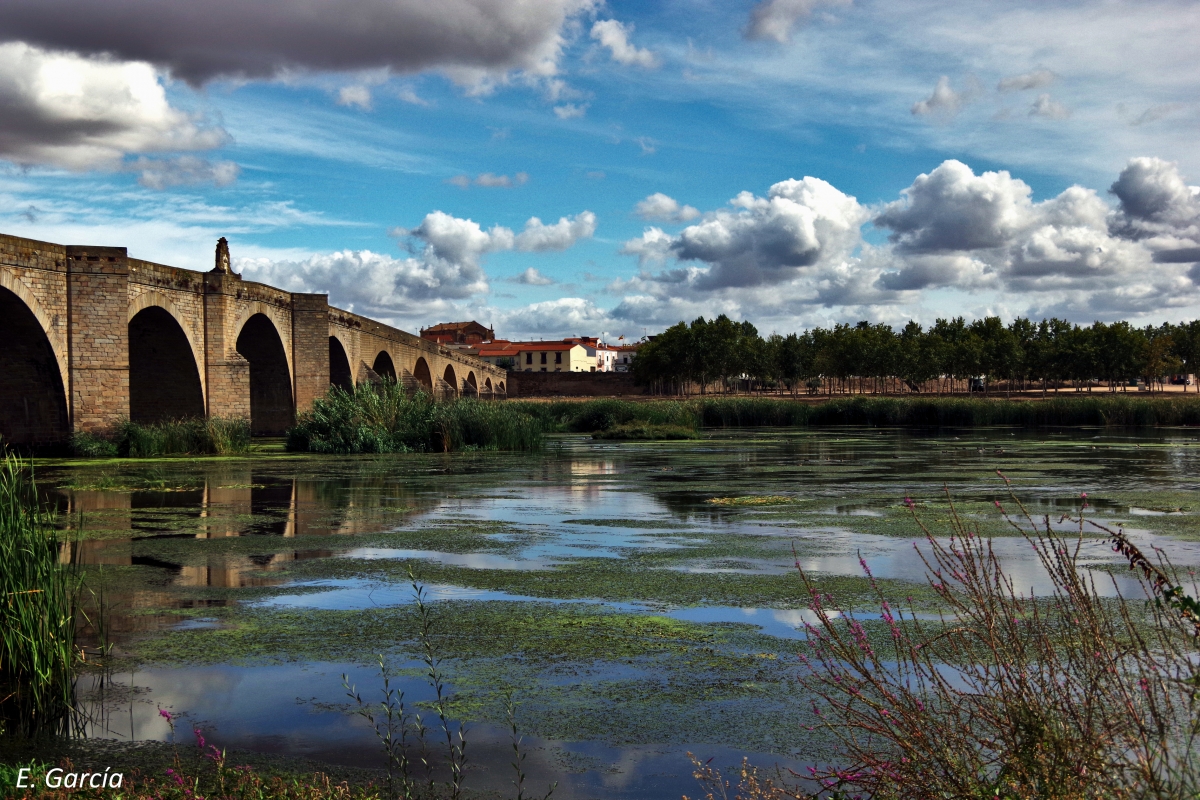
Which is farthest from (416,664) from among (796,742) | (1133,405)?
(1133,405)

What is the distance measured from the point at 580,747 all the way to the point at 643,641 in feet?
6.83

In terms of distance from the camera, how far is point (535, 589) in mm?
8891

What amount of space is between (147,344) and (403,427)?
27.4ft

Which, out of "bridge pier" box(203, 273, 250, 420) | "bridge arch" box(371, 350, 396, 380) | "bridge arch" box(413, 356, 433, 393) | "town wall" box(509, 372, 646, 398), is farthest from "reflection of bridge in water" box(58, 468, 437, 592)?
"town wall" box(509, 372, 646, 398)

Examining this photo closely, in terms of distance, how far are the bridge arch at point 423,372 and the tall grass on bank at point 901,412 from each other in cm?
1418

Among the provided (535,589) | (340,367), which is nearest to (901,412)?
(340,367)

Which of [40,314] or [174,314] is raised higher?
[174,314]

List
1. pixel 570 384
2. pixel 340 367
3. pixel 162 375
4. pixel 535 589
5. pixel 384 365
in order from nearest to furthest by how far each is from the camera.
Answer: pixel 535 589 < pixel 162 375 < pixel 340 367 < pixel 384 365 < pixel 570 384

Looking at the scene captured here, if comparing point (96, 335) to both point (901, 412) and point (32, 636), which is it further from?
point (901, 412)

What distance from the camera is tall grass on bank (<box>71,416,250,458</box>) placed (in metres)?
25.8

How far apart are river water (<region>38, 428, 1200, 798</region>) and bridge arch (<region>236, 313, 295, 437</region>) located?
59.2 ft

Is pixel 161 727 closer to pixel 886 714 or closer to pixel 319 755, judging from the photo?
pixel 319 755

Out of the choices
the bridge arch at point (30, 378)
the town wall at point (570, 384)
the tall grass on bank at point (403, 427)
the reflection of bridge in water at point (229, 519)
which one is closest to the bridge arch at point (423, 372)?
the tall grass on bank at point (403, 427)

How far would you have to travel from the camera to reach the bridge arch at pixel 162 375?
102 feet
